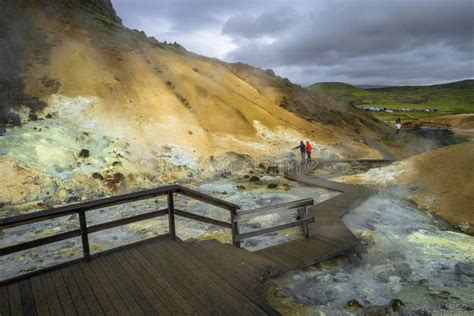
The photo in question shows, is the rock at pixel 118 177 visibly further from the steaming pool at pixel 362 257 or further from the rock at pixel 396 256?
the rock at pixel 396 256

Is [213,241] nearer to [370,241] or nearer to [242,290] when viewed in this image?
[242,290]

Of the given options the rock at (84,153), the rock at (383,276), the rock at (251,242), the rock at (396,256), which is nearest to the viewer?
the rock at (383,276)

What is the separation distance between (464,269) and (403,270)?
1.45 m

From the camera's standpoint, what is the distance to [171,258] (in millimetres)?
5883

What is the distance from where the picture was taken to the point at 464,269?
8.06 metres

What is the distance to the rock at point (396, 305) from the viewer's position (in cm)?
645

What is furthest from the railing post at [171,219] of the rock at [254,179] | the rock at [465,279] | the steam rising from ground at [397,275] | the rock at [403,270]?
the rock at [254,179]

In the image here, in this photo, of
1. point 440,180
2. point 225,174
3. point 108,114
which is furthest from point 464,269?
point 108,114

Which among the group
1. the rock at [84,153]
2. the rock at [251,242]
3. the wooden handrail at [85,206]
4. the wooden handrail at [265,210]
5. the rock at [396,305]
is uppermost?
the wooden handrail at [85,206]

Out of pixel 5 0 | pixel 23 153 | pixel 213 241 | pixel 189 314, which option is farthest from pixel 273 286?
pixel 5 0

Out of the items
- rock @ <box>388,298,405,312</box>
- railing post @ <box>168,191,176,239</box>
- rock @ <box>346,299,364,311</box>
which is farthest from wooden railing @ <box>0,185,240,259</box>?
rock @ <box>388,298,405,312</box>

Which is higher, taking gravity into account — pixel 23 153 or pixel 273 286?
pixel 23 153

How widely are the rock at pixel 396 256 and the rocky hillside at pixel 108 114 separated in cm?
1397

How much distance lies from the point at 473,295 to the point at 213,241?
5.84 m
